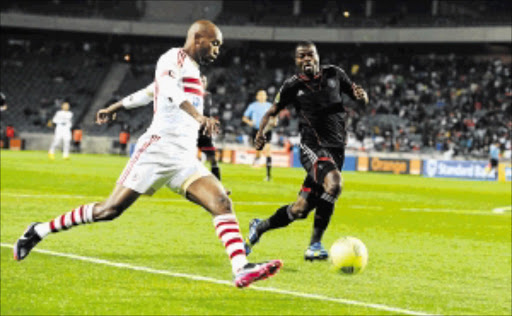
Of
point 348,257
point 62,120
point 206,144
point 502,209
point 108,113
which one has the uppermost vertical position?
point 108,113

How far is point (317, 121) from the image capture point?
634 cm

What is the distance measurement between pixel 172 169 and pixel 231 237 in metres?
0.93

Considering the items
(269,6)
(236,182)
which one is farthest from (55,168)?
(269,6)

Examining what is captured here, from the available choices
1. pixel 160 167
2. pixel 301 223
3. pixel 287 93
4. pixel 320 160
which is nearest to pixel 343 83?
pixel 287 93

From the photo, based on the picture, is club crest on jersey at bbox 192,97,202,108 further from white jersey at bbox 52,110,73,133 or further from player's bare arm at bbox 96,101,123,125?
white jersey at bbox 52,110,73,133

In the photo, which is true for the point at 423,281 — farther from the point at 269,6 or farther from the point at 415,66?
the point at 269,6

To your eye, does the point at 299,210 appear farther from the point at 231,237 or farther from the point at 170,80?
the point at 170,80

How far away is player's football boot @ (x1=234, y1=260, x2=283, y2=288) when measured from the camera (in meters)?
4.96

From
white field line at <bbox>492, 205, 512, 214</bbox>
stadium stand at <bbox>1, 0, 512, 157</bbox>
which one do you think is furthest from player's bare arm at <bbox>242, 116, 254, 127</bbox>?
stadium stand at <bbox>1, 0, 512, 157</bbox>

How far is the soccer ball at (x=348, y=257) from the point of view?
6645 mm

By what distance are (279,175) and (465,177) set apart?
1398 cm

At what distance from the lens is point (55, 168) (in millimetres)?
45250

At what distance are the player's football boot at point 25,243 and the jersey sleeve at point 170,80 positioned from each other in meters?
1.55

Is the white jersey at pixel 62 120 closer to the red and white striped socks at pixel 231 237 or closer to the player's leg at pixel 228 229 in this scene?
the player's leg at pixel 228 229
